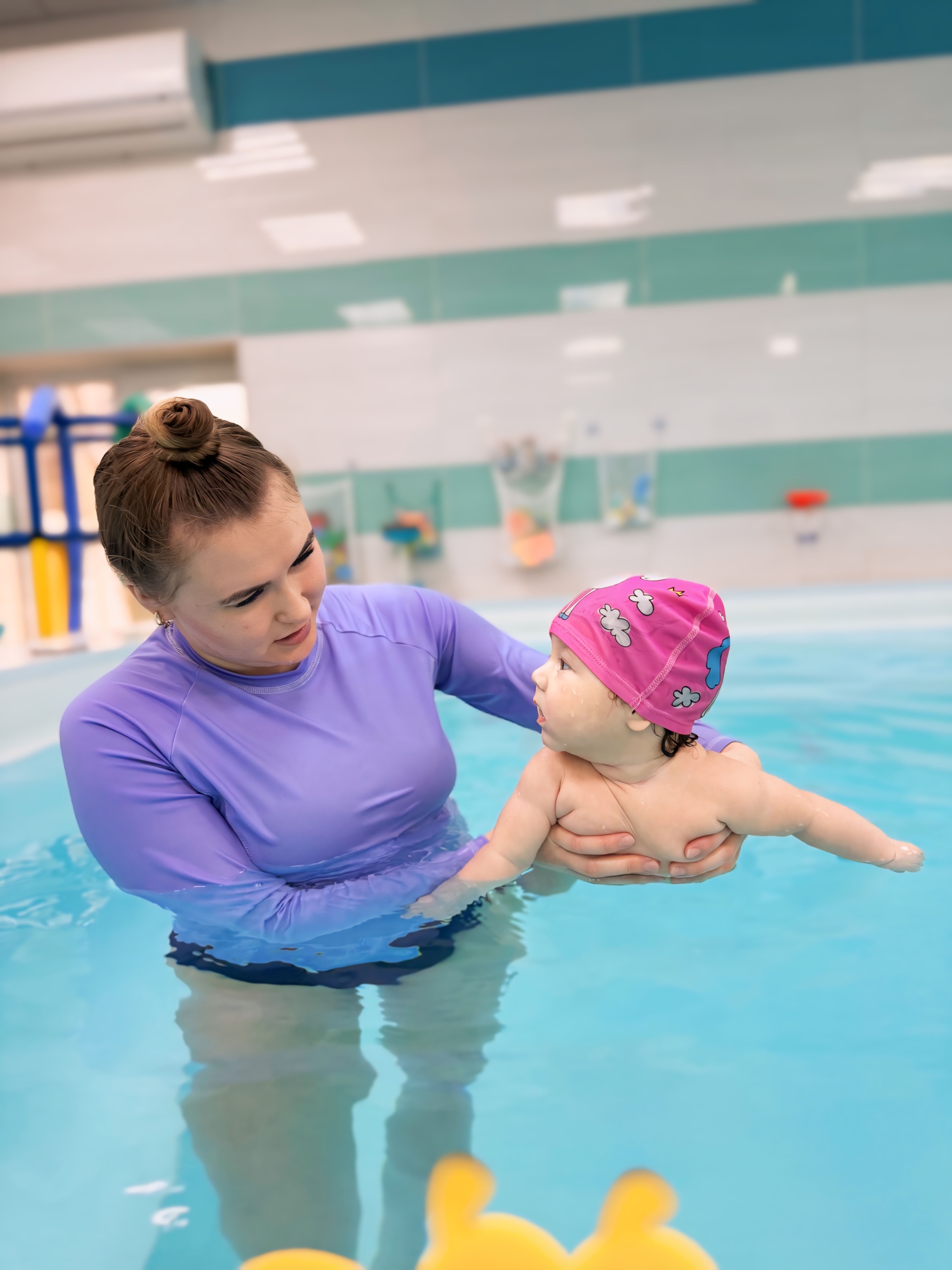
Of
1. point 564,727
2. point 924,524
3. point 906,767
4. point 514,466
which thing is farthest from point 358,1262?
point 924,524

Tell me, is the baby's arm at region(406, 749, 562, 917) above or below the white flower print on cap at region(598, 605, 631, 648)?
below

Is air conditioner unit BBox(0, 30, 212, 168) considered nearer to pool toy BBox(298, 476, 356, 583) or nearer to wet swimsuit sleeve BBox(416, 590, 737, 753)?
pool toy BBox(298, 476, 356, 583)

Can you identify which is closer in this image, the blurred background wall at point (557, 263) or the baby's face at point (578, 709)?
the baby's face at point (578, 709)

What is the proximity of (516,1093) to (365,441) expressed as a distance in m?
5.13

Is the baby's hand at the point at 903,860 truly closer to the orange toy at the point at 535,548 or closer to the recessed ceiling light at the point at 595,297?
the orange toy at the point at 535,548

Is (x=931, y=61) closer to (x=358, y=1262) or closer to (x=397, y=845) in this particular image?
(x=397, y=845)

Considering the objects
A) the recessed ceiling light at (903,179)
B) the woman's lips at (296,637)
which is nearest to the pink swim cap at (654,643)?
the woman's lips at (296,637)

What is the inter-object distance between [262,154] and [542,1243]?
6160mm

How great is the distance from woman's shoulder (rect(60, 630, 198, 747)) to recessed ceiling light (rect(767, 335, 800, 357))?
5.15 m

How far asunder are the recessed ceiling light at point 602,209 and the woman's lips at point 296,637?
16.7 ft

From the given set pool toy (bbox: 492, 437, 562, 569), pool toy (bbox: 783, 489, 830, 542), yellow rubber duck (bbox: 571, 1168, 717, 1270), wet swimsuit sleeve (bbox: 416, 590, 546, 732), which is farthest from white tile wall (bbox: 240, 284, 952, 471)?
yellow rubber duck (bbox: 571, 1168, 717, 1270)

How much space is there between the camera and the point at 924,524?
5.85 m

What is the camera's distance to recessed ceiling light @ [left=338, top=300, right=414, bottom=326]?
19.4 feet

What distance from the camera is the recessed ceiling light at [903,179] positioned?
18.4ft
